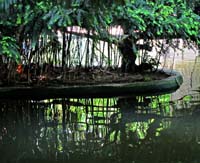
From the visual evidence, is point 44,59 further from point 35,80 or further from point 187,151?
point 187,151

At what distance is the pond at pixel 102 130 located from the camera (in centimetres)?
426

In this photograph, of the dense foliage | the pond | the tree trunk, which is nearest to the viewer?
the pond

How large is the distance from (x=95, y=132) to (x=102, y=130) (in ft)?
0.43

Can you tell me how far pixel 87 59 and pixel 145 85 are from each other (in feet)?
5.07

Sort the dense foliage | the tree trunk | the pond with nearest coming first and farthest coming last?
the pond
the dense foliage
the tree trunk

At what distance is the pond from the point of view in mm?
4258

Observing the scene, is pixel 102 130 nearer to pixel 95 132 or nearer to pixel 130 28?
pixel 95 132

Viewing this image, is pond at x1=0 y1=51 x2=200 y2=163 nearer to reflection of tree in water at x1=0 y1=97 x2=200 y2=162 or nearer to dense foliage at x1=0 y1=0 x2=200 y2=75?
reflection of tree in water at x1=0 y1=97 x2=200 y2=162

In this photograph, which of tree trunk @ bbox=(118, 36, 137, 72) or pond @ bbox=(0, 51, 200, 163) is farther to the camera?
tree trunk @ bbox=(118, 36, 137, 72)

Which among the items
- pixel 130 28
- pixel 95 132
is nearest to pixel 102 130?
pixel 95 132

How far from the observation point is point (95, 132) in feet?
16.9

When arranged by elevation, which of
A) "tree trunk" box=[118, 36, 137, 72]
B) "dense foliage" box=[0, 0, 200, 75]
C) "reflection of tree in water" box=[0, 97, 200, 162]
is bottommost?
"reflection of tree in water" box=[0, 97, 200, 162]

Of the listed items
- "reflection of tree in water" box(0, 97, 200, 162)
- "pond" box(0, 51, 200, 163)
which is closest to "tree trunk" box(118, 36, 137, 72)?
"pond" box(0, 51, 200, 163)

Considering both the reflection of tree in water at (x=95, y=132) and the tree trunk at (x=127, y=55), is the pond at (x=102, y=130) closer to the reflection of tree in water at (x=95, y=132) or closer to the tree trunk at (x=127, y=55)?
the reflection of tree in water at (x=95, y=132)
